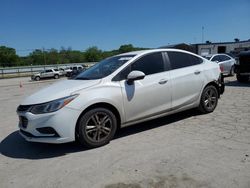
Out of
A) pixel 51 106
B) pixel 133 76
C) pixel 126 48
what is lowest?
pixel 51 106

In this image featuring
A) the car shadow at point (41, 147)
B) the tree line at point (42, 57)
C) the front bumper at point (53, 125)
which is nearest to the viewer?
the front bumper at point (53, 125)

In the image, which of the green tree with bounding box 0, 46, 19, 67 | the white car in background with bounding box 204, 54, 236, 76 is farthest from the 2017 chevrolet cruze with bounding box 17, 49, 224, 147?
the green tree with bounding box 0, 46, 19, 67

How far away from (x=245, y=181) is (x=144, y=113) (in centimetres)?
231

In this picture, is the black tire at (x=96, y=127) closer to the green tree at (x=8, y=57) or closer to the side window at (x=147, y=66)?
the side window at (x=147, y=66)

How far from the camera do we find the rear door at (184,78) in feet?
17.9

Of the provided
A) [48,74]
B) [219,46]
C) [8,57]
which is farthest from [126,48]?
[48,74]

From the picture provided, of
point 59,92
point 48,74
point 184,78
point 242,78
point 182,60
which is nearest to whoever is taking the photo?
point 59,92

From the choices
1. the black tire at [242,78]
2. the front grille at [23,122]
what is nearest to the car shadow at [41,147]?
the front grille at [23,122]

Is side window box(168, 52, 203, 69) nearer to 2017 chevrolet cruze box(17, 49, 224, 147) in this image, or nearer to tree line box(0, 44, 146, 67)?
Result: 2017 chevrolet cruze box(17, 49, 224, 147)

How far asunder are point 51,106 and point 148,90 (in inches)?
73.8

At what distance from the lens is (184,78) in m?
5.59

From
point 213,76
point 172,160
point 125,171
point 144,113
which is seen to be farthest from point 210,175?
point 213,76

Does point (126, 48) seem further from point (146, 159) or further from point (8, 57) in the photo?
point (146, 159)

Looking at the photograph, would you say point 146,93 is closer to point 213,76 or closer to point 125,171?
point 125,171
